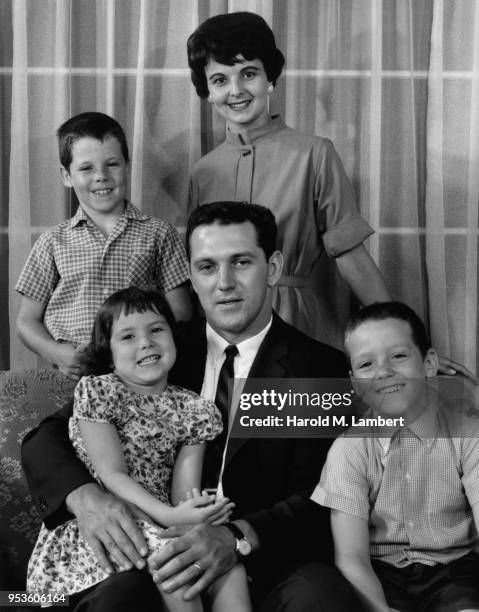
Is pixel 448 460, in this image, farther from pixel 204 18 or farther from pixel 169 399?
pixel 204 18

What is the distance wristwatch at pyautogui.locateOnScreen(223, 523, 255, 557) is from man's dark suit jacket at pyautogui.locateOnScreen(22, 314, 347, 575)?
0.03 metres

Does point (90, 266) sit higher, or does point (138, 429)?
point (90, 266)

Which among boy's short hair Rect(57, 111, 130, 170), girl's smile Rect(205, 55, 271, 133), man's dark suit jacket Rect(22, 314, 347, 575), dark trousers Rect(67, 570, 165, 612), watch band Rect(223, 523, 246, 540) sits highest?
girl's smile Rect(205, 55, 271, 133)

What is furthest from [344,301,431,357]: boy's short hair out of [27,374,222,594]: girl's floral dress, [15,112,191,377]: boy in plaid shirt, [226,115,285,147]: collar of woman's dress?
[226,115,285,147]: collar of woman's dress

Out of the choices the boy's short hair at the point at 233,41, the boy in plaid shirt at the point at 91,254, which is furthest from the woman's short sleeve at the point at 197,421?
the boy's short hair at the point at 233,41

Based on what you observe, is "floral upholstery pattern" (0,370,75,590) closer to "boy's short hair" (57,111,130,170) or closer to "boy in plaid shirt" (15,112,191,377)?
"boy in plaid shirt" (15,112,191,377)

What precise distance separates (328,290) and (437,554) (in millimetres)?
1028

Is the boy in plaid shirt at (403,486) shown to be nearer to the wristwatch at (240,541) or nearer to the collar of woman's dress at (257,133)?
the wristwatch at (240,541)

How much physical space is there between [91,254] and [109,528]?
0.87 m

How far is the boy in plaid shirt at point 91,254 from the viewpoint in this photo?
2289 mm

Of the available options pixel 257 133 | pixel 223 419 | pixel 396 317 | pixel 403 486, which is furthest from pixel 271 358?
pixel 257 133

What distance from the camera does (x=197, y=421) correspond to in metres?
1.86

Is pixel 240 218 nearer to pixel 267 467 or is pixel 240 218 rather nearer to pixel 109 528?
pixel 267 467

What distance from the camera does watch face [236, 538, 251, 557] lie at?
5.57 ft
